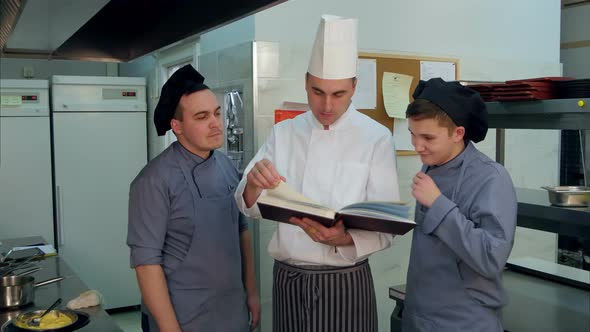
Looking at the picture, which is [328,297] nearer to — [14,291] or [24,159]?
[14,291]

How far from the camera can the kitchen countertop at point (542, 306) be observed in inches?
71.8

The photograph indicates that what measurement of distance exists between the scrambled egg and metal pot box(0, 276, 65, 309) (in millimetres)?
267

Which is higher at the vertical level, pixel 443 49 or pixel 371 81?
pixel 443 49

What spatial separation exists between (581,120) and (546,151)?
6.64ft

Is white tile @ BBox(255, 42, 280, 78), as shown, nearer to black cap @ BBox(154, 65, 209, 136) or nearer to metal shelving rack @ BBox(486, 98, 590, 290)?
black cap @ BBox(154, 65, 209, 136)

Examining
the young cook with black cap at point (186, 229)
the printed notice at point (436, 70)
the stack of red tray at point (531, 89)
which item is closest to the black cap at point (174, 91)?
the young cook with black cap at point (186, 229)

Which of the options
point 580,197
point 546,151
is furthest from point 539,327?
point 546,151

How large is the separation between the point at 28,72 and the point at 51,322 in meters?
3.83

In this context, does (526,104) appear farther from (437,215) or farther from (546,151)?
(546,151)

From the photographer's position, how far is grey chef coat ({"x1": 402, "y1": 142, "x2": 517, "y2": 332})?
1470 millimetres

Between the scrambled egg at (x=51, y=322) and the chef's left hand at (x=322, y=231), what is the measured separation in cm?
79

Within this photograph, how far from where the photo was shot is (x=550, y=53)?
3602mm

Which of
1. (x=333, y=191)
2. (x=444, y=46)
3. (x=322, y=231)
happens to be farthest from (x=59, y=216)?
(x=322, y=231)

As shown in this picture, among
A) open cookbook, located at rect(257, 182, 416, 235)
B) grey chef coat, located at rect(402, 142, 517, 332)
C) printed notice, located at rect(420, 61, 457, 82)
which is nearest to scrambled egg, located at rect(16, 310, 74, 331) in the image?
open cookbook, located at rect(257, 182, 416, 235)
